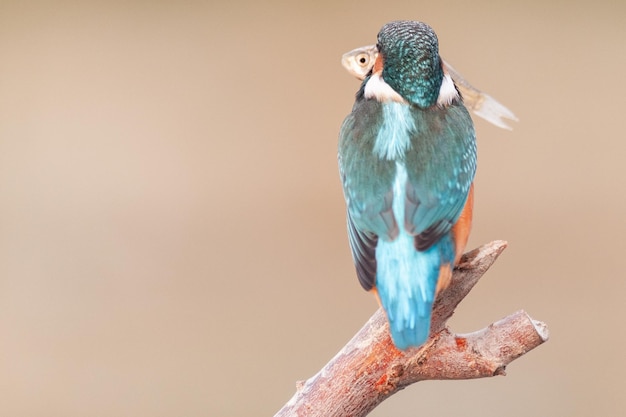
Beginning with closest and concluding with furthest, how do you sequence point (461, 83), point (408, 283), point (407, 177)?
1. point (408, 283)
2. point (407, 177)
3. point (461, 83)

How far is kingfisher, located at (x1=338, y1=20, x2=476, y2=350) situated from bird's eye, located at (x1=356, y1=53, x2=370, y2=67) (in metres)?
0.05

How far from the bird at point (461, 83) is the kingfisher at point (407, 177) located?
0.06 m

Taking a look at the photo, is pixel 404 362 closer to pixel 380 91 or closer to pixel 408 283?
pixel 408 283

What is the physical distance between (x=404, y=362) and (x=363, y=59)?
1.88 ft

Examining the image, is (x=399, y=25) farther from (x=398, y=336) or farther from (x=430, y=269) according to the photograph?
(x=398, y=336)

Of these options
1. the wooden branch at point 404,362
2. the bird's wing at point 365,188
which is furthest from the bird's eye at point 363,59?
the wooden branch at point 404,362

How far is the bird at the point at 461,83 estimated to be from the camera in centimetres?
147

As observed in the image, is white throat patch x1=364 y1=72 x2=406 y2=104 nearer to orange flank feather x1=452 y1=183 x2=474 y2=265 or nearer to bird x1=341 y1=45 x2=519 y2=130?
bird x1=341 y1=45 x2=519 y2=130

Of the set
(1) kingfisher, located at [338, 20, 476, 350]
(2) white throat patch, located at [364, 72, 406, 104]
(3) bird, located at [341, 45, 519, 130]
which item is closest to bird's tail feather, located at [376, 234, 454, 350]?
(1) kingfisher, located at [338, 20, 476, 350]

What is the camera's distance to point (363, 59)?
1.48 meters

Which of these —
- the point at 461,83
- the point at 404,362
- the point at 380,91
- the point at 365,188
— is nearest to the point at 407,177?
the point at 365,188

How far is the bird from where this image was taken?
147 cm

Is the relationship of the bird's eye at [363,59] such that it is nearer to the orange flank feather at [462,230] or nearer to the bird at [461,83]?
the bird at [461,83]

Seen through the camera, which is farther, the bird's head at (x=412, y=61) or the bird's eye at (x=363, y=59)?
the bird's eye at (x=363, y=59)
